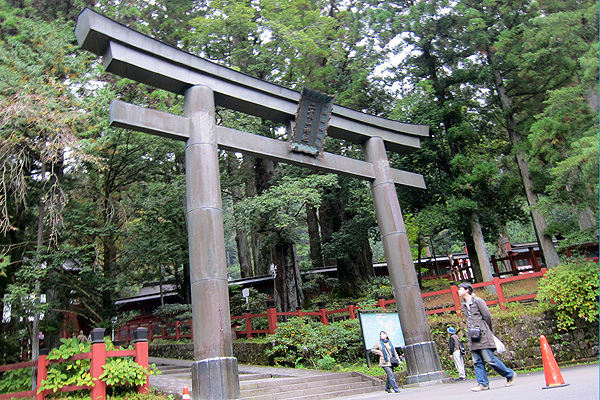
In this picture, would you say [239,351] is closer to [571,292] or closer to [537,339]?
[537,339]

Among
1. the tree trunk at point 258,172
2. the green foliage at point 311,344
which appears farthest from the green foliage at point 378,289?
the tree trunk at point 258,172

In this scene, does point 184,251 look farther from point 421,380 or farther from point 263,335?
point 421,380

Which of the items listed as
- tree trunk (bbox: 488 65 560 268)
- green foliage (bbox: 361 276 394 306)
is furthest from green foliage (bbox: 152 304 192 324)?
tree trunk (bbox: 488 65 560 268)

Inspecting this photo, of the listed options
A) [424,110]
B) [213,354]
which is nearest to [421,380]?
[213,354]

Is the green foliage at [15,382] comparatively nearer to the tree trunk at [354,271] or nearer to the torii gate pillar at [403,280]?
the torii gate pillar at [403,280]

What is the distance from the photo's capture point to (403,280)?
380 inches

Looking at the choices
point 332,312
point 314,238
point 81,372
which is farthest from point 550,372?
point 314,238

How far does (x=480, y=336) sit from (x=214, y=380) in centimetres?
390

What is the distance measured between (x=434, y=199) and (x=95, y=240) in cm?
1379

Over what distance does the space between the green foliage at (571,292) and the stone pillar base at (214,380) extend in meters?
8.02

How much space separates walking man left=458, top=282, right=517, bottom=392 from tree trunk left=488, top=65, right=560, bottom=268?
35.4 ft

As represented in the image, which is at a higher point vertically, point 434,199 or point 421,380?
point 434,199

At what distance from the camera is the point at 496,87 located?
18.8 m

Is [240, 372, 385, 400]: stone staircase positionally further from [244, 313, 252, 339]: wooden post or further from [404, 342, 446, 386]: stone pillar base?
Answer: [244, 313, 252, 339]: wooden post
